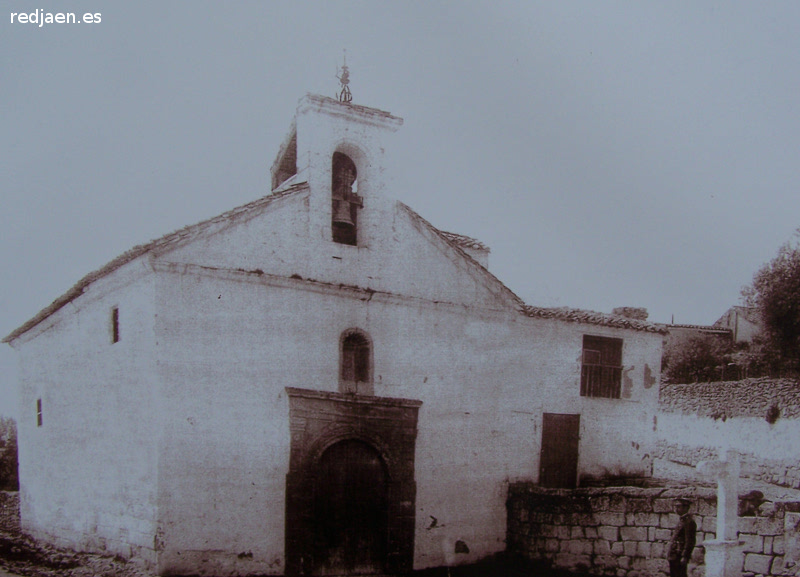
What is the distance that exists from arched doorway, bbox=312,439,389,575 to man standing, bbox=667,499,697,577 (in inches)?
194

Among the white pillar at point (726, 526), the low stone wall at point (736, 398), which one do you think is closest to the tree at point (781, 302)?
the low stone wall at point (736, 398)

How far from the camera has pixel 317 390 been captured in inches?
512

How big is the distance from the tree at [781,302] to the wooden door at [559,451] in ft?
43.9

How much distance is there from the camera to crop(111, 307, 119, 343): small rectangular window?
13.0 meters

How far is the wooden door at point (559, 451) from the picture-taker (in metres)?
15.6

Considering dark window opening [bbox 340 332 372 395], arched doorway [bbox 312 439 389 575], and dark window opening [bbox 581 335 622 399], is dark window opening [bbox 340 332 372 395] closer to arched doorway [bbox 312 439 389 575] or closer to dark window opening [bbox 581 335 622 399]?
arched doorway [bbox 312 439 389 575]

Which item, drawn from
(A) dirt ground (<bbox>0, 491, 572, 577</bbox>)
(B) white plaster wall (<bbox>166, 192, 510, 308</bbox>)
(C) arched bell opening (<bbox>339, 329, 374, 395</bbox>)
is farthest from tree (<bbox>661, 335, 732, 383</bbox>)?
(C) arched bell opening (<bbox>339, 329, 374, 395</bbox>)

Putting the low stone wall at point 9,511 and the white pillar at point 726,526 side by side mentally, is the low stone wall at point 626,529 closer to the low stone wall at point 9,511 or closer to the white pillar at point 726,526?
the white pillar at point 726,526

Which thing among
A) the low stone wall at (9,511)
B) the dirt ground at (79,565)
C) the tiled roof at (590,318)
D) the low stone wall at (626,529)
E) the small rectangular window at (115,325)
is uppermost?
the tiled roof at (590,318)

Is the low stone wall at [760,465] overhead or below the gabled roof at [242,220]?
below

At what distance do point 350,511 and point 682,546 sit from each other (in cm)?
530

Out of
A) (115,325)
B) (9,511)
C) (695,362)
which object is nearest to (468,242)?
(115,325)

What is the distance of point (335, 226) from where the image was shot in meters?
14.0

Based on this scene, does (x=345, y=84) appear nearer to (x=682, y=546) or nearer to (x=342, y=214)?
(x=342, y=214)
